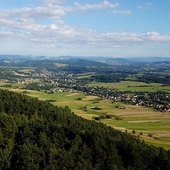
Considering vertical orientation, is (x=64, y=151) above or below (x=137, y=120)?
above

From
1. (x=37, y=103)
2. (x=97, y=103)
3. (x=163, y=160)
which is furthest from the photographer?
(x=97, y=103)

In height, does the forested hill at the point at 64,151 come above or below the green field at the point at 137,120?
above

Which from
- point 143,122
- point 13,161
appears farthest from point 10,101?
point 143,122

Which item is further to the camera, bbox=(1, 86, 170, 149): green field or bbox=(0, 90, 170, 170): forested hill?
bbox=(1, 86, 170, 149): green field

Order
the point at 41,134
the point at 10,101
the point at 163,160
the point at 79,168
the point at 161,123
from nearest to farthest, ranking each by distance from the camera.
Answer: the point at 79,168 < the point at 163,160 < the point at 41,134 < the point at 10,101 < the point at 161,123

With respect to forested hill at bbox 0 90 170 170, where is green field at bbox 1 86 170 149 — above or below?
below

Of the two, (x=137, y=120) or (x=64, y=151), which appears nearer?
A: (x=64, y=151)

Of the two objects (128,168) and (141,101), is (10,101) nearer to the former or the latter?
(128,168)

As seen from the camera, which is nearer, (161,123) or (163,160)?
(163,160)

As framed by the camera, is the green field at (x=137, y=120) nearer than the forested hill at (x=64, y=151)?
No

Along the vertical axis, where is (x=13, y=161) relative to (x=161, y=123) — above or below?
above
